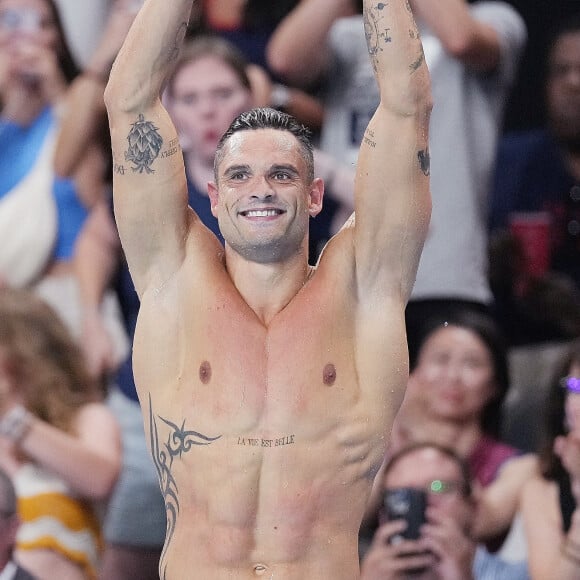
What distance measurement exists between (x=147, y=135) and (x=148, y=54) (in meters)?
0.16

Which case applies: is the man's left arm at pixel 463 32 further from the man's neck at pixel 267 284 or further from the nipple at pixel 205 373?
the nipple at pixel 205 373

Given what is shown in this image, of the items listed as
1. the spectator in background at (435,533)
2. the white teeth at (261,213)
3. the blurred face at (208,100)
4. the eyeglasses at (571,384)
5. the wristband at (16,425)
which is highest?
the blurred face at (208,100)

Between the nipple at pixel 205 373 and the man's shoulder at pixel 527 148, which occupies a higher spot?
the man's shoulder at pixel 527 148

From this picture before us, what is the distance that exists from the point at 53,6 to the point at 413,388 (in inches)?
66.3

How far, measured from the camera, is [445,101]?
145 inches

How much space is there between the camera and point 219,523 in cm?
243

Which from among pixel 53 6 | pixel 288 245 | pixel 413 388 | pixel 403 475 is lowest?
pixel 403 475

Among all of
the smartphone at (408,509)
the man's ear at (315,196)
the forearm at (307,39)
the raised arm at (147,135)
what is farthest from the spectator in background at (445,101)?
the raised arm at (147,135)

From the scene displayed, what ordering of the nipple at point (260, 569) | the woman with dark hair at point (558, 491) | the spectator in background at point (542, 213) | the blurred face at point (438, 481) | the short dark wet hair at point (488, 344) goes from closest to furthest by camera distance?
the nipple at point (260, 569)
the woman with dark hair at point (558, 491)
the blurred face at point (438, 481)
the short dark wet hair at point (488, 344)
the spectator in background at point (542, 213)

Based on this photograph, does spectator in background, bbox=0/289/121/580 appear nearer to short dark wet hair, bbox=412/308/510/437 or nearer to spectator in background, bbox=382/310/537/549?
spectator in background, bbox=382/310/537/549

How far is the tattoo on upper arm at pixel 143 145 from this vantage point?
245 cm

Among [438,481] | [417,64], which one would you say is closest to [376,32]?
[417,64]

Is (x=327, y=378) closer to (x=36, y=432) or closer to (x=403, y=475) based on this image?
(x=403, y=475)

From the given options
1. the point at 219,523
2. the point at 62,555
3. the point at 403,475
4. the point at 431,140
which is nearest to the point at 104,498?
the point at 62,555
